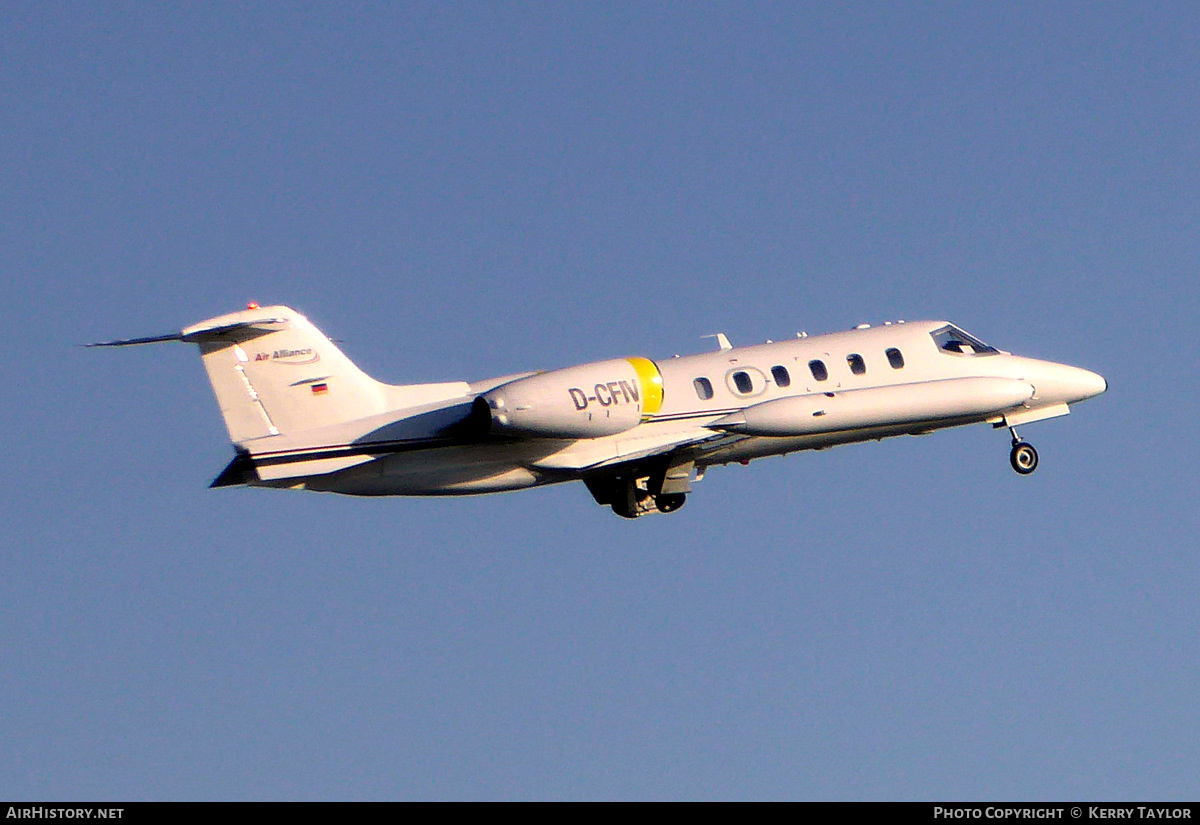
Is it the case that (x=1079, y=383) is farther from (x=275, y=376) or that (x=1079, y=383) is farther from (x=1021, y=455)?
(x=275, y=376)

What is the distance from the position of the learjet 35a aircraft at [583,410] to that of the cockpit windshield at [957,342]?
0.18 feet

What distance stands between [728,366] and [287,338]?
8.32m

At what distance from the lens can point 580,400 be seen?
32531 millimetres

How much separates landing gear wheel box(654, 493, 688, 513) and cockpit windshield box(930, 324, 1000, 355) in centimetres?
604

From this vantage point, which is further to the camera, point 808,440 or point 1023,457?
point 1023,457

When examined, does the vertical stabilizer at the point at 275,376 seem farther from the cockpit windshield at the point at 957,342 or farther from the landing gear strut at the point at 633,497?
the cockpit windshield at the point at 957,342

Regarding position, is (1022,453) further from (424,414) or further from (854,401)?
(424,414)

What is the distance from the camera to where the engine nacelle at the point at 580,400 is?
31.9m

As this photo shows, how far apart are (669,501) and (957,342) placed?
22.3 ft

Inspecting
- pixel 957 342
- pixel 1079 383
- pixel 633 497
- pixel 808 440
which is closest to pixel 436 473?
pixel 633 497

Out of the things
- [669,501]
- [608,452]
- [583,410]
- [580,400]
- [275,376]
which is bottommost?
[669,501]

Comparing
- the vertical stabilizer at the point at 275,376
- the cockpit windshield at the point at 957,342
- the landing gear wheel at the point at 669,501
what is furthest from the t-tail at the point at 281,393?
the cockpit windshield at the point at 957,342
